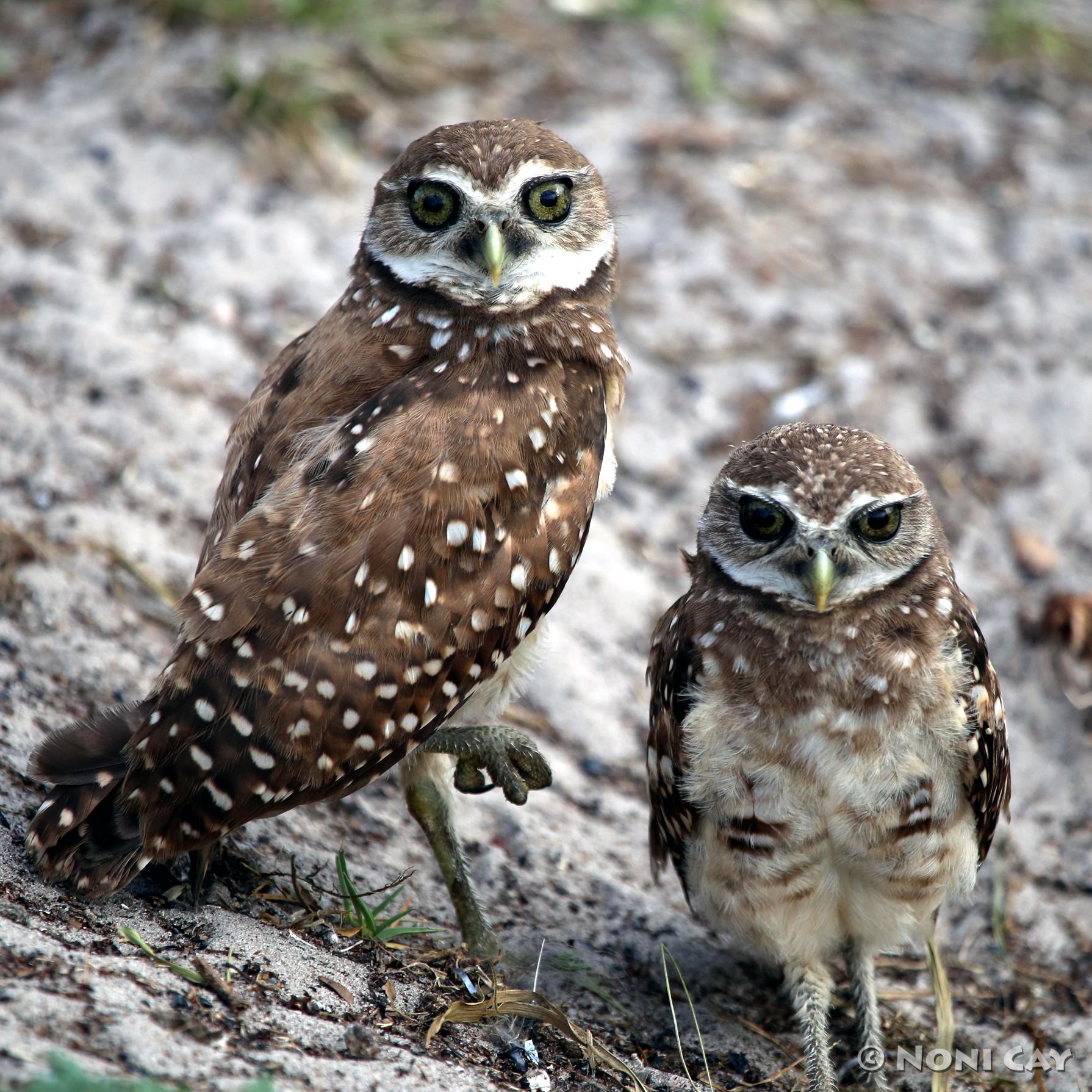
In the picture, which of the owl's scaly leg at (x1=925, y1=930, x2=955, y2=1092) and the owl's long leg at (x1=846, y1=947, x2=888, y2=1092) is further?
the owl's long leg at (x1=846, y1=947, x2=888, y2=1092)

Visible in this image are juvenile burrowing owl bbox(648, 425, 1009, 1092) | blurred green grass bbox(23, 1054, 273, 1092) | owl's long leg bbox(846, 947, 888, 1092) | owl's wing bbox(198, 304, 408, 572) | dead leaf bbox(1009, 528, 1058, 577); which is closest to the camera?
blurred green grass bbox(23, 1054, 273, 1092)

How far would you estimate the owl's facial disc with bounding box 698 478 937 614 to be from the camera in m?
3.55

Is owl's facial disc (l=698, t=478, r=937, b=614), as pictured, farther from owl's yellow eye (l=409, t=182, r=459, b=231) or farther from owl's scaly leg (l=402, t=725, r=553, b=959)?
owl's yellow eye (l=409, t=182, r=459, b=231)

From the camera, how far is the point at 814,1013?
12.8 feet

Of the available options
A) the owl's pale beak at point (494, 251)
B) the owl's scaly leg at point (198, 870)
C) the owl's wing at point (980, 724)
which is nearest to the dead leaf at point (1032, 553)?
the owl's wing at point (980, 724)

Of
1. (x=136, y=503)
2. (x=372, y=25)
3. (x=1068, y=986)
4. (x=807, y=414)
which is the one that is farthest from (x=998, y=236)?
(x=136, y=503)

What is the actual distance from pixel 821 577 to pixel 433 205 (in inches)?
66.1

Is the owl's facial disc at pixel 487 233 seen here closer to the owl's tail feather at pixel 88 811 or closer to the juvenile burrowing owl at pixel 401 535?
the juvenile burrowing owl at pixel 401 535

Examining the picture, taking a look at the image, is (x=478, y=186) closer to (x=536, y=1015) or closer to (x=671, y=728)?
(x=671, y=728)

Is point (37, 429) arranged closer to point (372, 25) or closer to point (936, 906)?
point (372, 25)

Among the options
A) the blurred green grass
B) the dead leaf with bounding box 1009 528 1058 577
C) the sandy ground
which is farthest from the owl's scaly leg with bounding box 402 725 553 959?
the dead leaf with bounding box 1009 528 1058 577

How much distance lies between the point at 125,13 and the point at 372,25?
1.45 m

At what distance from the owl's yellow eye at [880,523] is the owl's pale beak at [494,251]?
4.26 feet

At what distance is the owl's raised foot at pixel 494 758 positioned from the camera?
4.02 m
